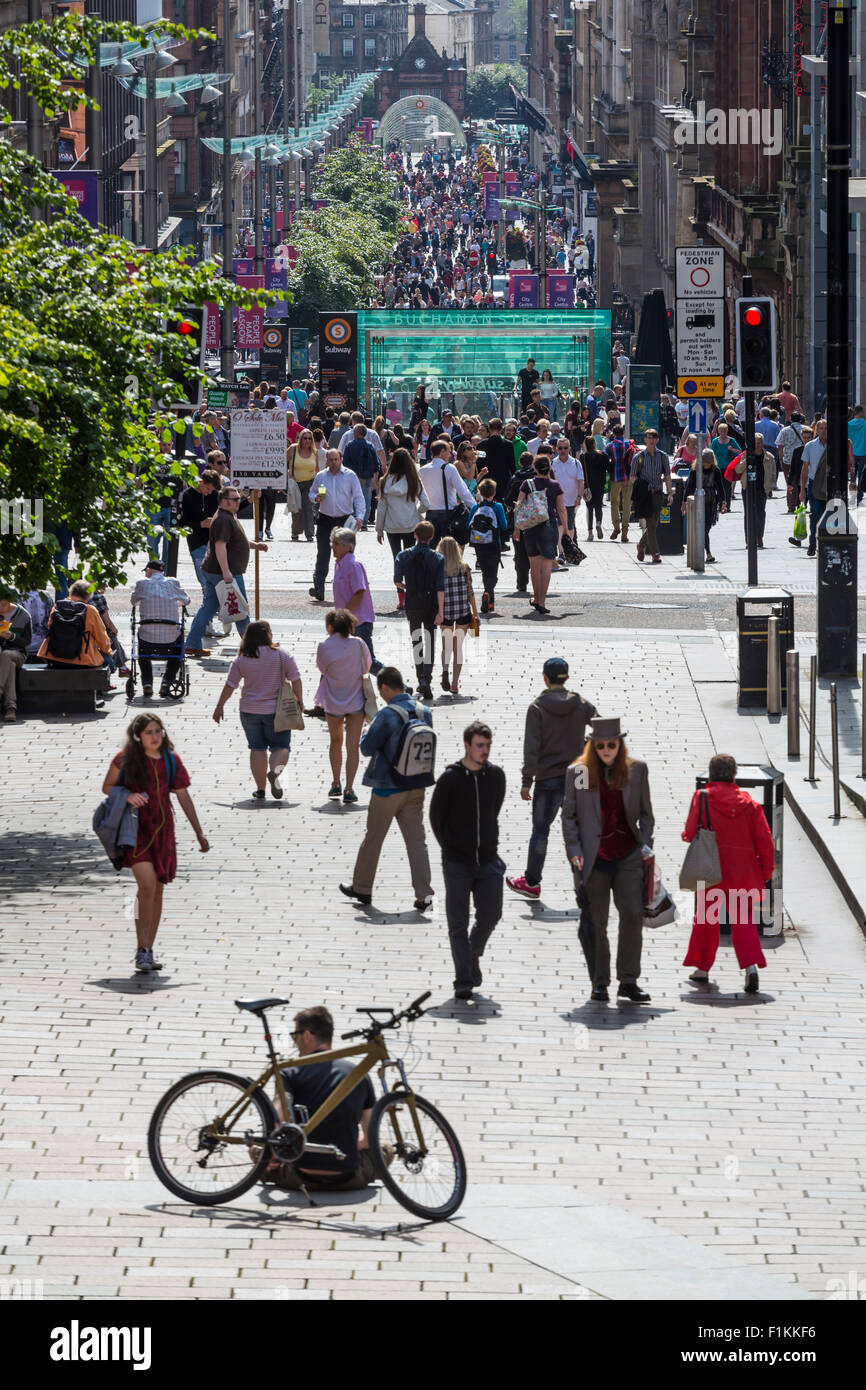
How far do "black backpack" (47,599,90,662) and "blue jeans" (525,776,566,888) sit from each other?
6766mm

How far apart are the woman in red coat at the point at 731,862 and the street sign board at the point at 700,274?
14.6 metres

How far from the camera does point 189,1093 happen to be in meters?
8.95

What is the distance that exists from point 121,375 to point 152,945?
482 cm

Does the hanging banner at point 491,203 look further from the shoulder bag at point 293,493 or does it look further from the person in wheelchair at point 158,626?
the person in wheelchair at point 158,626

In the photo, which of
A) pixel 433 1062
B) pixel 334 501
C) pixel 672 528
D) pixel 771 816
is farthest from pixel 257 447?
pixel 433 1062

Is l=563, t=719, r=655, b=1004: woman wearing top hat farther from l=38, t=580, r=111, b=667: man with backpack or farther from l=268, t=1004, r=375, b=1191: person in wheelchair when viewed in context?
l=38, t=580, r=111, b=667: man with backpack

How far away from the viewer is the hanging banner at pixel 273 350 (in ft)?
209

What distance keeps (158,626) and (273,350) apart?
46.1 meters

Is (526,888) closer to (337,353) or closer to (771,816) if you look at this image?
(771,816)

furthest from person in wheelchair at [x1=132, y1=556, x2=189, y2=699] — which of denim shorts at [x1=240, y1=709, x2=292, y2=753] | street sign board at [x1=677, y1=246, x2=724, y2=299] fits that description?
street sign board at [x1=677, y1=246, x2=724, y2=299]

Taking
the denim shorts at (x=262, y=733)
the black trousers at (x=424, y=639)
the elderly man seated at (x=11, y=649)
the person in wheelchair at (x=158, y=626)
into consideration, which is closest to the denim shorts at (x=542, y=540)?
the black trousers at (x=424, y=639)

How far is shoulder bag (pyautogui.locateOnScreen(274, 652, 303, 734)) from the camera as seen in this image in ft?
54.0

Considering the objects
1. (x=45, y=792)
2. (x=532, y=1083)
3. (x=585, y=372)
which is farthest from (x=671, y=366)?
(x=532, y=1083)

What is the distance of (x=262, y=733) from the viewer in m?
16.7
